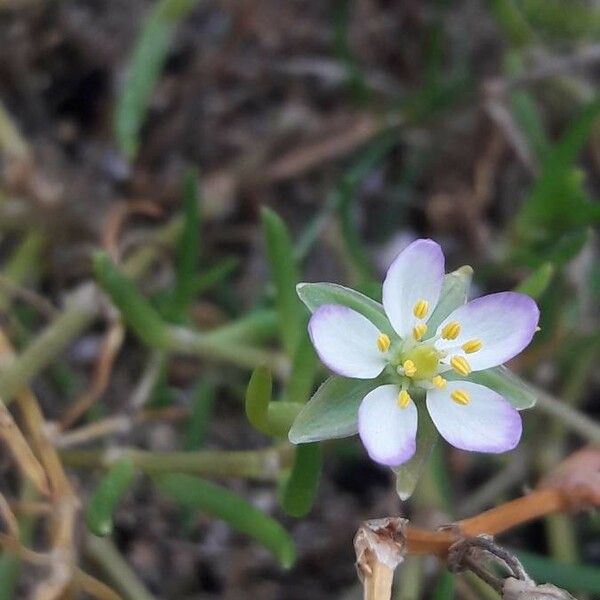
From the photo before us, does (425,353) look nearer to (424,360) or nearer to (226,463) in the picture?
(424,360)

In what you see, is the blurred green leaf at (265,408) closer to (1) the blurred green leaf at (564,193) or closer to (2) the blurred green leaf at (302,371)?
(2) the blurred green leaf at (302,371)

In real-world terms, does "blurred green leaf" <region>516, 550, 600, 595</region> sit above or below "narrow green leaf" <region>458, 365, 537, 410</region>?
below

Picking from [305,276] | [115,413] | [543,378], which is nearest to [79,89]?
[305,276]

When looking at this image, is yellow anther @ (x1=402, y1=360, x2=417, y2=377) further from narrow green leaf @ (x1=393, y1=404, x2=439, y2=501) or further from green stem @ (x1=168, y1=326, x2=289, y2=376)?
green stem @ (x1=168, y1=326, x2=289, y2=376)

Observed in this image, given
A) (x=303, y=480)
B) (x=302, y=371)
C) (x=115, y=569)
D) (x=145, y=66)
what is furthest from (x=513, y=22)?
(x=115, y=569)

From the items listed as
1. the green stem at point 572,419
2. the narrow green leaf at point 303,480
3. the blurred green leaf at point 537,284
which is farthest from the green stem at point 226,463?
the green stem at point 572,419

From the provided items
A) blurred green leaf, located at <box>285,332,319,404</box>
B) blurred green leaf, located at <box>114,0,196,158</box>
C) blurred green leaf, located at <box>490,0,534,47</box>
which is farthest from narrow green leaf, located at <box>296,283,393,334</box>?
blurred green leaf, located at <box>490,0,534,47</box>
